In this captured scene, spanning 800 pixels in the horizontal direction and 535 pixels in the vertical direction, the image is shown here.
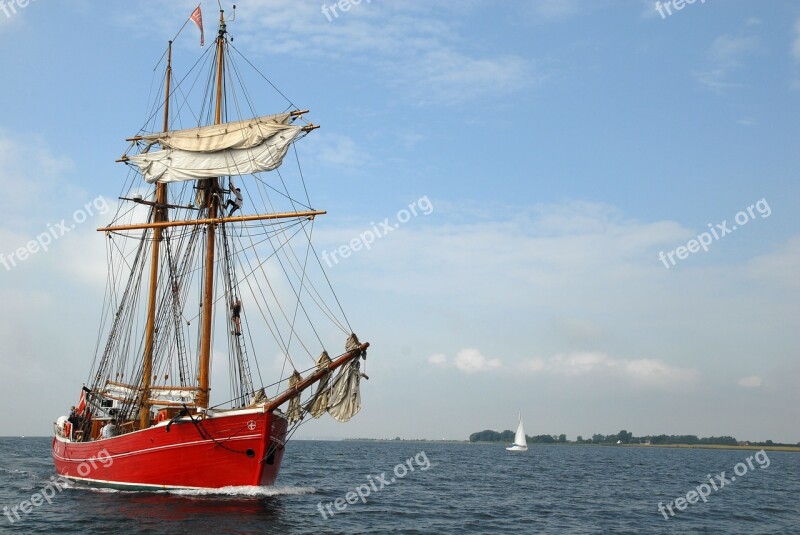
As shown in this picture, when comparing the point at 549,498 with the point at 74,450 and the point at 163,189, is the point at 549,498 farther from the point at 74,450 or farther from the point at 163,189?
the point at 163,189

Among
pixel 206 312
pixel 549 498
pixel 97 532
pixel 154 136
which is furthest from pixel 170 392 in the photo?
pixel 549 498

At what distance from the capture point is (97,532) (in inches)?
1030

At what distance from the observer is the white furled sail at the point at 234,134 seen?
41.2 metres

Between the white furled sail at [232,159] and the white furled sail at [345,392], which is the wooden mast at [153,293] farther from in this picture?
the white furled sail at [345,392]

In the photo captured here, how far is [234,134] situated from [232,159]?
4.62 feet

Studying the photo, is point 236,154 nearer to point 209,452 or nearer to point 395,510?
point 209,452

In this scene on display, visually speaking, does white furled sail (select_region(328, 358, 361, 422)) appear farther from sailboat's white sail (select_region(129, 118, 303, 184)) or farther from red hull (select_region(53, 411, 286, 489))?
sailboat's white sail (select_region(129, 118, 303, 184))

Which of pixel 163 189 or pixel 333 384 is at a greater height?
pixel 163 189

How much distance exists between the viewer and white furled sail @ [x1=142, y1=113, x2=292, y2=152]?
41156mm

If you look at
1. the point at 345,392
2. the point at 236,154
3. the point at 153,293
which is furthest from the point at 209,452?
the point at 236,154

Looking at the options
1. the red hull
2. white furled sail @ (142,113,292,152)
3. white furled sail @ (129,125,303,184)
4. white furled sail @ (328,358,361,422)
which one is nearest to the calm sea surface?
the red hull

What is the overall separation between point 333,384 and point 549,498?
15.9 meters

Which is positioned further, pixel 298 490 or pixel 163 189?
pixel 163 189

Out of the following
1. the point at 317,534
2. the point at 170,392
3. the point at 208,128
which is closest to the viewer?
the point at 317,534
